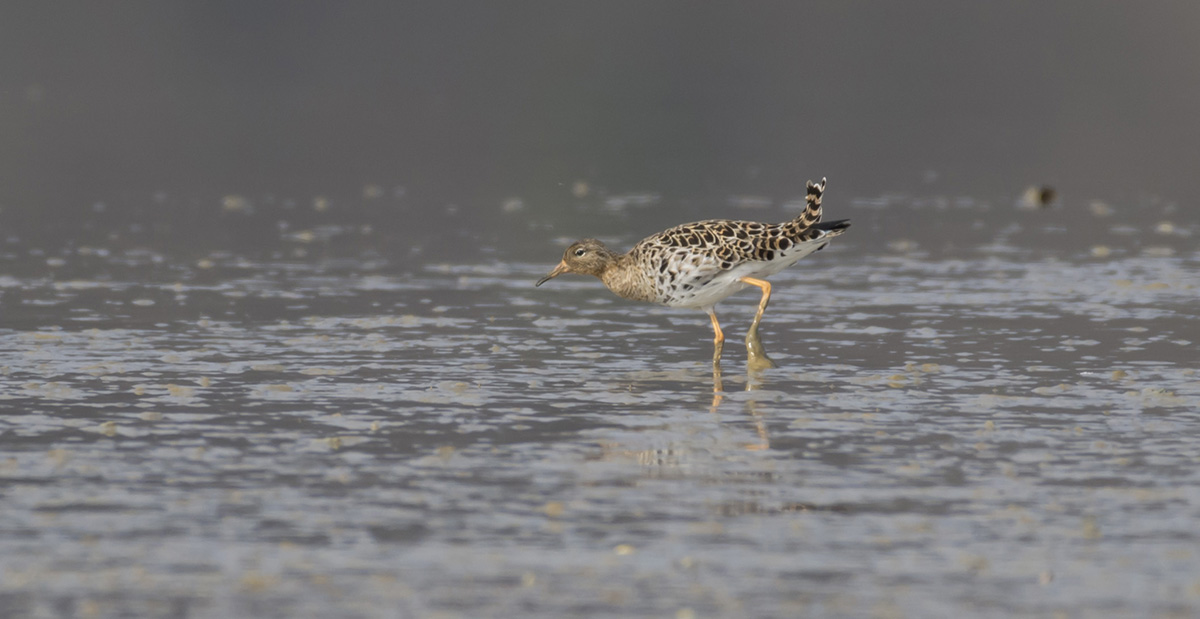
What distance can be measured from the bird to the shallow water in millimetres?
497

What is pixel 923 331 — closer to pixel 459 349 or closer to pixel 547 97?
pixel 459 349

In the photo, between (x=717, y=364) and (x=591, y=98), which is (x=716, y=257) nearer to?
(x=717, y=364)

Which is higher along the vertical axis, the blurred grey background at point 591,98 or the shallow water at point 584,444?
the blurred grey background at point 591,98

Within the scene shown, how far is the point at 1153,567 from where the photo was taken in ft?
26.2

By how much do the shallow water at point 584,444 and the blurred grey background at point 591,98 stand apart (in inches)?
399

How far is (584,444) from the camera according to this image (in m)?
10.7

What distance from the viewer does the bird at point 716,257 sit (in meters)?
14.5

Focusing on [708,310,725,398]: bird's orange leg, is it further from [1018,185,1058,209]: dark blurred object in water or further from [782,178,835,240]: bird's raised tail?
[1018,185,1058,209]: dark blurred object in water

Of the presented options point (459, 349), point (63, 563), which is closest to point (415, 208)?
point (459, 349)

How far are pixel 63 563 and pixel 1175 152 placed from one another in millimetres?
32245

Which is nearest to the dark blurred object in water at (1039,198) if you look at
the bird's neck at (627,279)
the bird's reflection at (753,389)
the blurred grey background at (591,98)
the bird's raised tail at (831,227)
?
the blurred grey background at (591,98)

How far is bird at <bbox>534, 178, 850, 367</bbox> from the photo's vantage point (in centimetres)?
1452

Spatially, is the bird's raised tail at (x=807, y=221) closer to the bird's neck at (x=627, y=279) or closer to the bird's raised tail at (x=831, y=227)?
the bird's raised tail at (x=831, y=227)

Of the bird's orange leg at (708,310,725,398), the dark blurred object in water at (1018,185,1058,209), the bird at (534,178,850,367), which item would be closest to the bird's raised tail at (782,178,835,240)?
the bird at (534,178,850,367)
